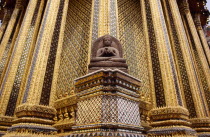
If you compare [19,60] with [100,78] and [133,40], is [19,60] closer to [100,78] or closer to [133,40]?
[133,40]

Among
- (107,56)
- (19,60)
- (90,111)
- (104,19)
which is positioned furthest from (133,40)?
(90,111)

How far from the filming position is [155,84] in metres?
3.78

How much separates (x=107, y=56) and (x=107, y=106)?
41.8 inches

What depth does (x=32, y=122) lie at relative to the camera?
298cm

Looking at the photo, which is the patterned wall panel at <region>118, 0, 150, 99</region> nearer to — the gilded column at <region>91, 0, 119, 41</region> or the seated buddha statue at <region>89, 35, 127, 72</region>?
the gilded column at <region>91, 0, 119, 41</region>

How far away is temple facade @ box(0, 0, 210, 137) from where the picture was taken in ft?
5.62

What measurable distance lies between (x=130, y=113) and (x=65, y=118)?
226cm

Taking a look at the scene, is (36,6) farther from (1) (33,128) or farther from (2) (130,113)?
(2) (130,113)

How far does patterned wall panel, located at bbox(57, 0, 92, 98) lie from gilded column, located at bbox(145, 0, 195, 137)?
1.68 m

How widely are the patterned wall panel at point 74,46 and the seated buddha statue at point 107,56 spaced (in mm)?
1550

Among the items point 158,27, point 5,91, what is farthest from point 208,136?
point 5,91

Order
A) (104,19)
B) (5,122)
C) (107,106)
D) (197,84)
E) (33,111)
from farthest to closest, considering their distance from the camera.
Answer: (197,84) < (104,19) < (5,122) < (33,111) < (107,106)

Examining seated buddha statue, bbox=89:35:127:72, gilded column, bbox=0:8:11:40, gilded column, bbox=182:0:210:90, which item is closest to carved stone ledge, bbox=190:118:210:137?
gilded column, bbox=182:0:210:90

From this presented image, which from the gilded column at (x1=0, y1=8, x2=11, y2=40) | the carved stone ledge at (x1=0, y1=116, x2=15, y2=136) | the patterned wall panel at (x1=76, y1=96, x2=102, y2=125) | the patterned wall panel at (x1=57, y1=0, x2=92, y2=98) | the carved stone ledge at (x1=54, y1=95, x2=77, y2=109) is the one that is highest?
the gilded column at (x1=0, y1=8, x2=11, y2=40)
